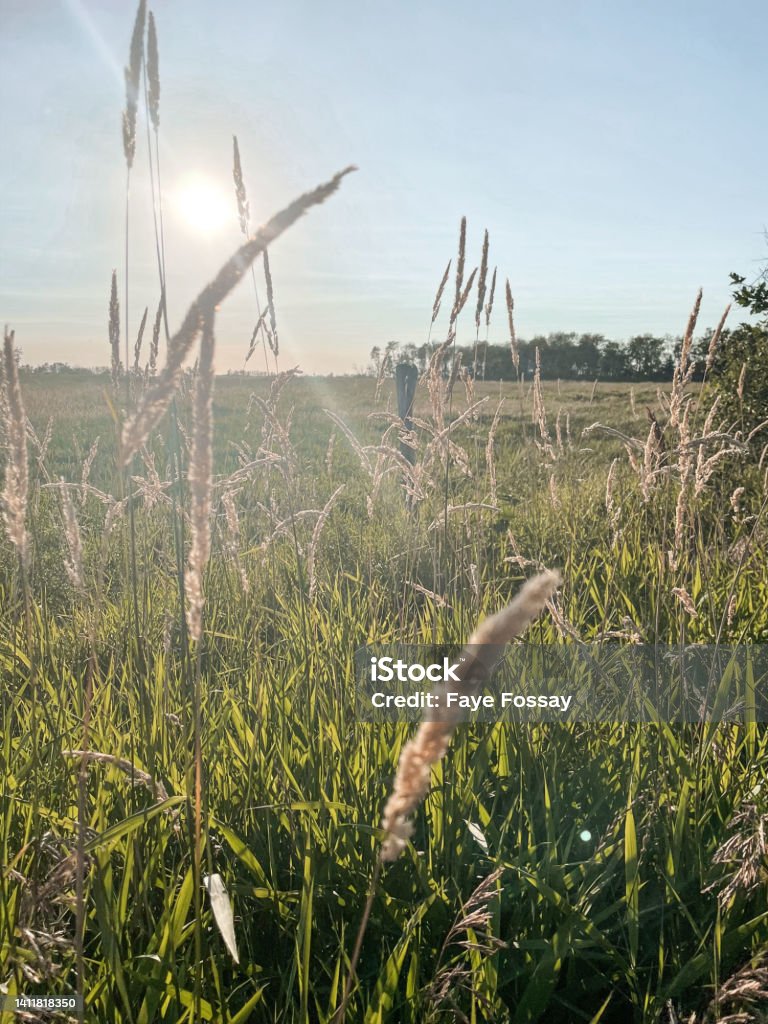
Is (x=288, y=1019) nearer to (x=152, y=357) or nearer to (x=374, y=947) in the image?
(x=374, y=947)

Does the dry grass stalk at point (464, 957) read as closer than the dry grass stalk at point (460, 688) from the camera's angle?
No

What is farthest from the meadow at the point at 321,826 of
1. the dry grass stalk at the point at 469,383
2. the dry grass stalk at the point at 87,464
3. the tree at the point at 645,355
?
the tree at the point at 645,355

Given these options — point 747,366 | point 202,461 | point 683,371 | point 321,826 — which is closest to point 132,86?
point 202,461

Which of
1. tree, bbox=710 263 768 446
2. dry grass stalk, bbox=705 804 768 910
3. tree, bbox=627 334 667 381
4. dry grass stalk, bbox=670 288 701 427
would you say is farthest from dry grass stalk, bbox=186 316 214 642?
tree, bbox=627 334 667 381

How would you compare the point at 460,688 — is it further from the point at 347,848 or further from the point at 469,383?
the point at 469,383

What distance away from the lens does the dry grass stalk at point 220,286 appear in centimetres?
74

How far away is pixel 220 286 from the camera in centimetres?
76

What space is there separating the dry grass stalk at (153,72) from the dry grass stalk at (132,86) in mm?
44

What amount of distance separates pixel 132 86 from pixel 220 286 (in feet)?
3.54

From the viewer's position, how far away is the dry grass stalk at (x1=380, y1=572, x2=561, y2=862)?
56 cm

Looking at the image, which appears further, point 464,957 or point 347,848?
point 347,848

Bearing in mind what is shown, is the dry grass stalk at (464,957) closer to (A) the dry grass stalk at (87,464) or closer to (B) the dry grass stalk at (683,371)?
(B) the dry grass stalk at (683,371)

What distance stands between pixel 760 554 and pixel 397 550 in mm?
1735

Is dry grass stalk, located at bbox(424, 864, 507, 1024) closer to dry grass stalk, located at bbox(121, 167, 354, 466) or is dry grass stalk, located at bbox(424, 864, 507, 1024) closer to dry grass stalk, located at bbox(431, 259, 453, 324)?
dry grass stalk, located at bbox(121, 167, 354, 466)
